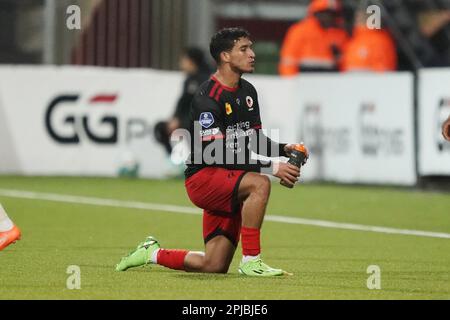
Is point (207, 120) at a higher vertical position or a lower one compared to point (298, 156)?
higher

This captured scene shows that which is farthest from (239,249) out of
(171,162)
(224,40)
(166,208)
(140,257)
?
(171,162)

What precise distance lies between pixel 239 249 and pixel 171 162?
9786 mm

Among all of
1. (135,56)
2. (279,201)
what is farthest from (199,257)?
(135,56)

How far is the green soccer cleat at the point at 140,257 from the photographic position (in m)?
10.8

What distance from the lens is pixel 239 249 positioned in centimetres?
1293

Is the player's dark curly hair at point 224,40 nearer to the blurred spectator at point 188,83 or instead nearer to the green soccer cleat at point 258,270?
the green soccer cleat at point 258,270

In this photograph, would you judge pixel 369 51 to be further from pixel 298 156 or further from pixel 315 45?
pixel 298 156

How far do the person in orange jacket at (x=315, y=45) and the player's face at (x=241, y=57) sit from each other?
13.6 metres

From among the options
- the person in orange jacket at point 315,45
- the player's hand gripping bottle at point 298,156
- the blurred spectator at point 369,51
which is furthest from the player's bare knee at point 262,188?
the person in orange jacket at point 315,45

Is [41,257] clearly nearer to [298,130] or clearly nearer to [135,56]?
[298,130]

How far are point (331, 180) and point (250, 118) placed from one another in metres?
11.0

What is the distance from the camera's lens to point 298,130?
72.8 feet

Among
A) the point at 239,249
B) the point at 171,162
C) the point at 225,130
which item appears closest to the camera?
the point at 225,130

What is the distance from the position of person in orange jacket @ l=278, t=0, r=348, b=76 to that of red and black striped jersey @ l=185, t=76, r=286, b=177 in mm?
13742
